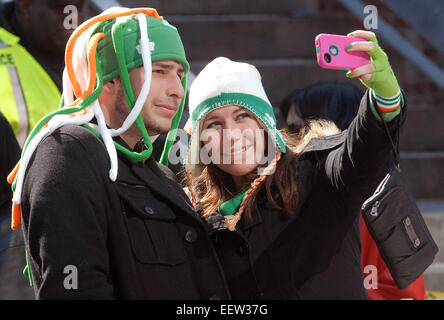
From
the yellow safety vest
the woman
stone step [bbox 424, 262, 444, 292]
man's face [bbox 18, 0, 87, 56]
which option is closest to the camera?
the woman

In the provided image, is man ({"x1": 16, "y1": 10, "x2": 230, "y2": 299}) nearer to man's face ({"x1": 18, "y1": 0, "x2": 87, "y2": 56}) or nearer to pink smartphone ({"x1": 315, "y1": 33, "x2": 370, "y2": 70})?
pink smartphone ({"x1": 315, "y1": 33, "x2": 370, "y2": 70})

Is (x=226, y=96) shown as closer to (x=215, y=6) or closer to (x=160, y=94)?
(x=160, y=94)

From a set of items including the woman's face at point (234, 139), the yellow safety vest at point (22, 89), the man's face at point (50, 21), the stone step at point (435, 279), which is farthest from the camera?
the stone step at point (435, 279)

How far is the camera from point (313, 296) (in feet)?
8.27

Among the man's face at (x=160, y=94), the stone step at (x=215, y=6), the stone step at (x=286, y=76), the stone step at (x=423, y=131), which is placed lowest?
the stone step at (x=423, y=131)

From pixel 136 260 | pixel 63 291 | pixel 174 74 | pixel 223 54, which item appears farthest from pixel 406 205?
pixel 223 54

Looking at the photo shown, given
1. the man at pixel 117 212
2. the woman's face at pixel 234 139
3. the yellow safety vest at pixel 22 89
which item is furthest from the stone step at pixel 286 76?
the man at pixel 117 212

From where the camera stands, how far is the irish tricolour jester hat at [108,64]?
2.32 metres

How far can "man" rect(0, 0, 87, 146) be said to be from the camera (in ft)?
13.4

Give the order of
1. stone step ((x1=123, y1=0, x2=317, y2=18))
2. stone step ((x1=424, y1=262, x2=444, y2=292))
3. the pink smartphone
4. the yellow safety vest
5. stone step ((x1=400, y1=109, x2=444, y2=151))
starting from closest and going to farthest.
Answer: the pink smartphone
the yellow safety vest
stone step ((x1=424, y1=262, x2=444, y2=292))
stone step ((x1=400, y1=109, x2=444, y2=151))
stone step ((x1=123, y1=0, x2=317, y2=18))

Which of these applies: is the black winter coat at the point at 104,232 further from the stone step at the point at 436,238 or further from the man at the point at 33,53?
the stone step at the point at 436,238

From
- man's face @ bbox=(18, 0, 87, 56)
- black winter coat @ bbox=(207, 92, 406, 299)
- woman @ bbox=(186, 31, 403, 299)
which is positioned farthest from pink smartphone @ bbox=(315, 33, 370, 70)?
man's face @ bbox=(18, 0, 87, 56)

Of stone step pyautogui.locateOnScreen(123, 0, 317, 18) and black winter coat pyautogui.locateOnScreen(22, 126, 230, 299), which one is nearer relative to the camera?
black winter coat pyautogui.locateOnScreen(22, 126, 230, 299)
